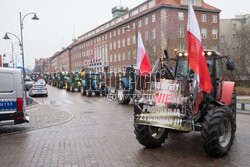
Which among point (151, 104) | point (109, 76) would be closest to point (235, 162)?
point (151, 104)

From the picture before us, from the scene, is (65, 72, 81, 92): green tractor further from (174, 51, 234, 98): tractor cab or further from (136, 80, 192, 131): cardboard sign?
(136, 80, 192, 131): cardboard sign

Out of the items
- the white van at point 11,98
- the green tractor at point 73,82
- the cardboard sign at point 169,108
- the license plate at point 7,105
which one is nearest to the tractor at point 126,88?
the white van at point 11,98

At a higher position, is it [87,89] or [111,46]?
[111,46]

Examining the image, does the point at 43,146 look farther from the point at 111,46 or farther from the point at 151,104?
the point at 111,46

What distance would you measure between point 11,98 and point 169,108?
5251 millimetres

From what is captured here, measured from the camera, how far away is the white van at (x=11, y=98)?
7.45 m

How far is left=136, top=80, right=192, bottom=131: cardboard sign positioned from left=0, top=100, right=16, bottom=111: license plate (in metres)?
4.45

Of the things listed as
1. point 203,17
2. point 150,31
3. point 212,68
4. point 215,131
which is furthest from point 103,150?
point 203,17

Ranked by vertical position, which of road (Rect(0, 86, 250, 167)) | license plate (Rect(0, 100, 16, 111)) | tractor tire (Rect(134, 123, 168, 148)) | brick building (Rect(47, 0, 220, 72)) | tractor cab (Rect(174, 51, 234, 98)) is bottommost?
road (Rect(0, 86, 250, 167))

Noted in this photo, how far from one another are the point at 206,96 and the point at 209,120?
1026 millimetres

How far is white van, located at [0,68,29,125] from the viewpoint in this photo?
7.45 m

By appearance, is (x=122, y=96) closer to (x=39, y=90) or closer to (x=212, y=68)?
(x=212, y=68)

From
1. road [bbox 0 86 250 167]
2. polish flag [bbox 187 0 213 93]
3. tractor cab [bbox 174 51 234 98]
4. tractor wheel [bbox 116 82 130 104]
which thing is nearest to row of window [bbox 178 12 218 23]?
tractor wheel [bbox 116 82 130 104]

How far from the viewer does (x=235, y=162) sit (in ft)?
16.1
